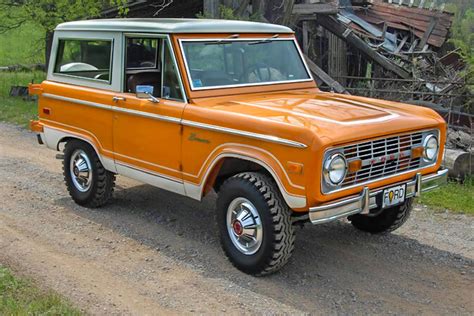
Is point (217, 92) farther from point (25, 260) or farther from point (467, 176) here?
point (467, 176)

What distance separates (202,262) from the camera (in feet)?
17.1

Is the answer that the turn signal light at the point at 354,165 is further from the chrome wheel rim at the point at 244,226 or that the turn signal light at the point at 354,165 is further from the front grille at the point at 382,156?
the chrome wheel rim at the point at 244,226

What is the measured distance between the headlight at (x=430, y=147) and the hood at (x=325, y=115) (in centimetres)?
12

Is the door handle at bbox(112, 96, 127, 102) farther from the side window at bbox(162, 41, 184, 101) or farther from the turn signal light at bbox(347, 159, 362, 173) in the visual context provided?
the turn signal light at bbox(347, 159, 362, 173)

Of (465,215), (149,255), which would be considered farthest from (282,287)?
(465,215)

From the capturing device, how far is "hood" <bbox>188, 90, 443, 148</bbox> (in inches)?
173

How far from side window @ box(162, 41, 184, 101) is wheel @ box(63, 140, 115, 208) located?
1417 mm

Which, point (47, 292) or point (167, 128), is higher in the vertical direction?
point (167, 128)

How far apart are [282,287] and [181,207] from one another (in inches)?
89.9

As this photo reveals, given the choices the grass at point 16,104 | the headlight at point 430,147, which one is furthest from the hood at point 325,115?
the grass at point 16,104

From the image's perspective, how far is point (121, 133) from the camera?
233 inches

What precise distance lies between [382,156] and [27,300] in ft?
9.59

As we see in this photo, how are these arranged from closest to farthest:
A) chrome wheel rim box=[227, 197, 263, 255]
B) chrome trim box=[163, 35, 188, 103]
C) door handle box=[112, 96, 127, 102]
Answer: chrome wheel rim box=[227, 197, 263, 255] → chrome trim box=[163, 35, 188, 103] → door handle box=[112, 96, 127, 102]

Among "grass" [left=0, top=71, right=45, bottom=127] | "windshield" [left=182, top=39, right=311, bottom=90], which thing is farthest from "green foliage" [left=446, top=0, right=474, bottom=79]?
"grass" [left=0, top=71, right=45, bottom=127]
